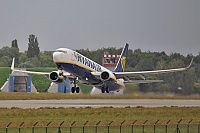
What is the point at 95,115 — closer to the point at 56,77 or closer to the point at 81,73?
the point at 81,73

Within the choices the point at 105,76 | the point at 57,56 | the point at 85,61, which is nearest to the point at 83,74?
the point at 85,61

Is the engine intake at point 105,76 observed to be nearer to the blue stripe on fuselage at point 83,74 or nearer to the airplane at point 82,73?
the airplane at point 82,73

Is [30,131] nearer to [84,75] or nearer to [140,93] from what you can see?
[84,75]

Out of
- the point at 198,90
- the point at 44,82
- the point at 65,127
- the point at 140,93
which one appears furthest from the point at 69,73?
the point at 44,82

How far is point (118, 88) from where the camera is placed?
88.6m


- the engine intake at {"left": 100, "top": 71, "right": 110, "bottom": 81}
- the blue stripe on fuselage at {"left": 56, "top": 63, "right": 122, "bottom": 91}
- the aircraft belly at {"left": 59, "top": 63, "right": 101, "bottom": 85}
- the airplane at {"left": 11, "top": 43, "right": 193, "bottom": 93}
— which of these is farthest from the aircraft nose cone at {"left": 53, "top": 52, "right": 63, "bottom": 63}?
the engine intake at {"left": 100, "top": 71, "right": 110, "bottom": 81}

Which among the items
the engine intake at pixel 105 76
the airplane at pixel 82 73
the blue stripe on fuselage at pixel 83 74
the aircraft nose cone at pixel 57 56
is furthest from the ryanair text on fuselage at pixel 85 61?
the aircraft nose cone at pixel 57 56

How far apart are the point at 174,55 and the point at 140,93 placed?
187 ft

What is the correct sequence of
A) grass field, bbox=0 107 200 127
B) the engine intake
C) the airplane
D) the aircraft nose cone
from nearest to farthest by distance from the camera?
1. grass field, bbox=0 107 200 127
2. the aircraft nose cone
3. the airplane
4. the engine intake

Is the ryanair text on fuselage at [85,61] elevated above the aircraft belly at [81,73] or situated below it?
above

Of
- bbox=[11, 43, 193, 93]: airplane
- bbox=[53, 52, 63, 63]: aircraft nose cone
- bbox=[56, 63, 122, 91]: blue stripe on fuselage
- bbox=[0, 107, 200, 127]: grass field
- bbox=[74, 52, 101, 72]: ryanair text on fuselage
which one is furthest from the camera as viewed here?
bbox=[74, 52, 101, 72]: ryanair text on fuselage

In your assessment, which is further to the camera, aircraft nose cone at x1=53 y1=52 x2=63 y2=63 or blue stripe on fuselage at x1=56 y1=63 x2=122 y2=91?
blue stripe on fuselage at x1=56 y1=63 x2=122 y2=91

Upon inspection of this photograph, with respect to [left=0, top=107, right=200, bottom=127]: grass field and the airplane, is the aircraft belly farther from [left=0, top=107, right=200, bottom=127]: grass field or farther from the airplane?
[left=0, top=107, right=200, bottom=127]: grass field

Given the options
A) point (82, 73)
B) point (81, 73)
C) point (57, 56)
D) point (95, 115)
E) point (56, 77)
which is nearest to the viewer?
point (95, 115)
